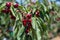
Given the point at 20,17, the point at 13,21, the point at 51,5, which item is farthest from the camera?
the point at 51,5

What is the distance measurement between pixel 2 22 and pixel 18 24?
0.28 meters

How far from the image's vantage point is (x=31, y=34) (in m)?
1.86

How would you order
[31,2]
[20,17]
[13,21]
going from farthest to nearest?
[31,2]
[13,21]
[20,17]

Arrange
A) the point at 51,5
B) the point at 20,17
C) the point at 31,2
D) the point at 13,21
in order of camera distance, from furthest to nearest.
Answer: the point at 51,5 < the point at 31,2 < the point at 13,21 < the point at 20,17

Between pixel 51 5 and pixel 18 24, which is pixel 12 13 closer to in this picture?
pixel 18 24

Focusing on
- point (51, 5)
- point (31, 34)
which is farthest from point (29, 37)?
point (51, 5)

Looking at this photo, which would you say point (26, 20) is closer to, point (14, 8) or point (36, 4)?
point (14, 8)

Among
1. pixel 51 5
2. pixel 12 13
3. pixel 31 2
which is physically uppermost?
pixel 51 5

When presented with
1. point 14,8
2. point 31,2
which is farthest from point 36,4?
point 14,8

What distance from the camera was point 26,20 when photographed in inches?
72.9

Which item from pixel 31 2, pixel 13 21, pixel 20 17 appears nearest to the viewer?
pixel 20 17

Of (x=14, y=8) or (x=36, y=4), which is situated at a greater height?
(x=36, y=4)

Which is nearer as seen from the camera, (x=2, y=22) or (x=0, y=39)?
(x=2, y=22)

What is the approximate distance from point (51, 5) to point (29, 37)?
826mm
